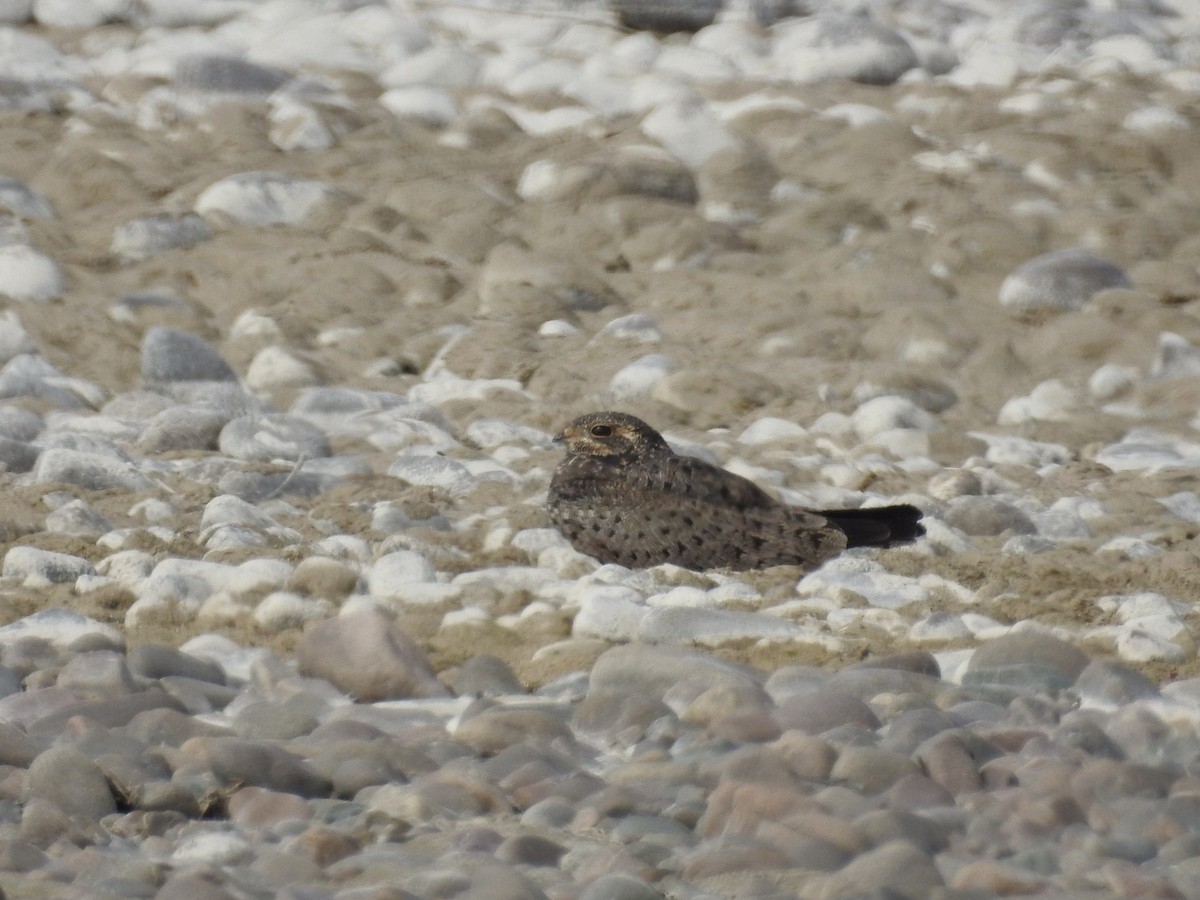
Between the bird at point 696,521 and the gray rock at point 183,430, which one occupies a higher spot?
the bird at point 696,521

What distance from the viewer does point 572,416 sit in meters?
6.43

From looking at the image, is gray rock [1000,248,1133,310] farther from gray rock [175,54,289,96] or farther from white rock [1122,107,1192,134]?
gray rock [175,54,289,96]

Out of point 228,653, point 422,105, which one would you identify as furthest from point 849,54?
point 228,653

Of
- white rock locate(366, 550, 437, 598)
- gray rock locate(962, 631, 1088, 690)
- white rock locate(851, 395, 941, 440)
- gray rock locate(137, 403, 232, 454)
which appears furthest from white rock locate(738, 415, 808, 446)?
gray rock locate(962, 631, 1088, 690)

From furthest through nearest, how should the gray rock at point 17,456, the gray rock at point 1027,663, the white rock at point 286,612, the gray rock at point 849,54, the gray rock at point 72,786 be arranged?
the gray rock at point 849,54 → the gray rock at point 17,456 → the white rock at point 286,612 → the gray rock at point 1027,663 → the gray rock at point 72,786

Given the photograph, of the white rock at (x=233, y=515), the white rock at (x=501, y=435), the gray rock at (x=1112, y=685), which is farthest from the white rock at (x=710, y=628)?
the white rock at (x=501, y=435)

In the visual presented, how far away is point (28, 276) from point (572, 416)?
246 cm

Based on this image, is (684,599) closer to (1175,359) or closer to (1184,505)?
(1184,505)

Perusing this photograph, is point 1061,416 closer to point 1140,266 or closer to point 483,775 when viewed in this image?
point 1140,266

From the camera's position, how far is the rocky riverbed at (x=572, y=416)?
3014 mm

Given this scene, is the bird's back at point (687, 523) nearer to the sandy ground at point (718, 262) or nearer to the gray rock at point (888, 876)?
the sandy ground at point (718, 262)

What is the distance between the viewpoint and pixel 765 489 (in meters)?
5.74

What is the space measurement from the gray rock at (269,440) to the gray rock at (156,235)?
6.30ft

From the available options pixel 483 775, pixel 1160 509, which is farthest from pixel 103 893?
pixel 1160 509
